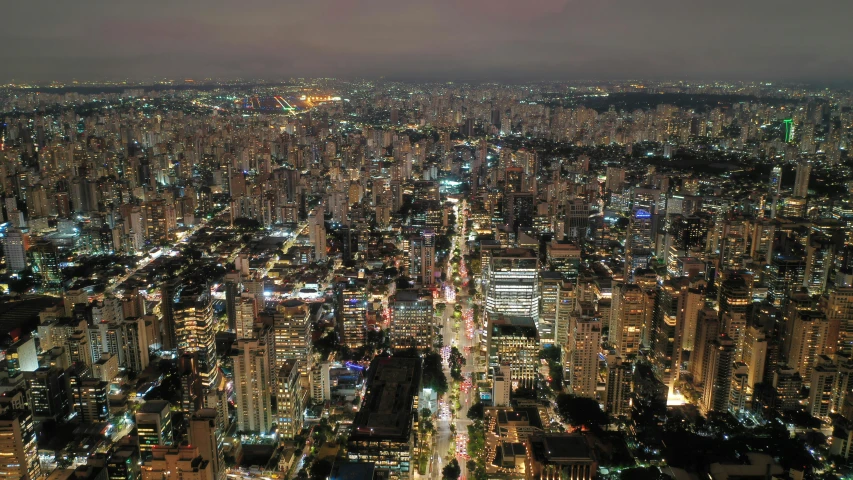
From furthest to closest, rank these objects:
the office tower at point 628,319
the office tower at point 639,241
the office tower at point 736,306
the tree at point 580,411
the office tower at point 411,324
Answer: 1. the office tower at point 639,241
2. the office tower at point 411,324
3. the office tower at point 628,319
4. the office tower at point 736,306
5. the tree at point 580,411

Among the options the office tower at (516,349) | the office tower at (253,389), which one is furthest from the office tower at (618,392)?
the office tower at (253,389)

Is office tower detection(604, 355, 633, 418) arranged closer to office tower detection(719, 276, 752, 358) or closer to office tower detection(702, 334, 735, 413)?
office tower detection(702, 334, 735, 413)

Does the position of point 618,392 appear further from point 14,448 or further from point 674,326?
Answer: point 14,448

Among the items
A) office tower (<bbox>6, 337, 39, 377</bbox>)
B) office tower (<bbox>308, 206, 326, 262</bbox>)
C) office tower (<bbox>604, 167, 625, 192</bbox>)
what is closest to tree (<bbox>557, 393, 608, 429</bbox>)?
office tower (<bbox>6, 337, 39, 377</bbox>)

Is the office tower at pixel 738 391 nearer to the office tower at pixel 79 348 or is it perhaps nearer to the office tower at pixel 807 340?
the office tower at pixel 807 340

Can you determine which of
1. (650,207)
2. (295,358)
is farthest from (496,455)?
(650,207)

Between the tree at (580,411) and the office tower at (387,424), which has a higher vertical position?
the office tower at (387,424)

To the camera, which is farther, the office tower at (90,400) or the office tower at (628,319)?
the office tower at (628,319)

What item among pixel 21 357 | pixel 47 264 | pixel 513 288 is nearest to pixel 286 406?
pixel 21 357
